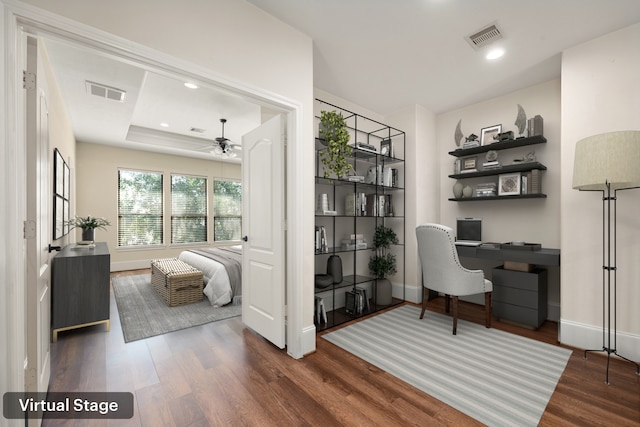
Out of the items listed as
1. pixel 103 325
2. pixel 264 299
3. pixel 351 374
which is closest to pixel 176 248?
pixel 103 325

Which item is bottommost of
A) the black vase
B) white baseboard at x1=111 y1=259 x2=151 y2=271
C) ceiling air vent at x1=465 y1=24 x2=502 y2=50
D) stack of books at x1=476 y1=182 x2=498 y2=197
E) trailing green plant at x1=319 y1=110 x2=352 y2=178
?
white baseboard at x1=111 y1=259 x2=151 y2=271

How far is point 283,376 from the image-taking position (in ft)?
6.93

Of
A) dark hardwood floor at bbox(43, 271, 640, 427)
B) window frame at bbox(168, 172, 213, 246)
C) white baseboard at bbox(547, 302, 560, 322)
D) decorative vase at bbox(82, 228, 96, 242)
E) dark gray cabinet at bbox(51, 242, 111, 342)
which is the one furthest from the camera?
window frame at bbox(168, 172, 213, 246)

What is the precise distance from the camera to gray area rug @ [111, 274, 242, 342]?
2.96 metres

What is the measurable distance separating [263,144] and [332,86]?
4.63 feet

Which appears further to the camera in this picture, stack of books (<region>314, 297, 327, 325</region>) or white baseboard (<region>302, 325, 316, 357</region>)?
stack of books (<region>314, 297, 327, 325</region>)

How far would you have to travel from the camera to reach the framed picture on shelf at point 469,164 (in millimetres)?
3781

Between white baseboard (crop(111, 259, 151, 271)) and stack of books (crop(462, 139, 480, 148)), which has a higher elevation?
stack of books (crop(462, 139, 480, 148))

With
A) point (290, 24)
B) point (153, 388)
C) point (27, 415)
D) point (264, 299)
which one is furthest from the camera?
point (264, 299)

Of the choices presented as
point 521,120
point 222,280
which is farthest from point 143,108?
point 521,120

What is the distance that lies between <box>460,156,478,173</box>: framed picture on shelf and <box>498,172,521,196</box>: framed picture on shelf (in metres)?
0.34

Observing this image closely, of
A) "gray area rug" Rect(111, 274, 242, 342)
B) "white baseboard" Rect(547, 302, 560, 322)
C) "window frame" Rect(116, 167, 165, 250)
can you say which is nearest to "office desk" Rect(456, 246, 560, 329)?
"white baseboard" Rect(547, 302, 560, 322)

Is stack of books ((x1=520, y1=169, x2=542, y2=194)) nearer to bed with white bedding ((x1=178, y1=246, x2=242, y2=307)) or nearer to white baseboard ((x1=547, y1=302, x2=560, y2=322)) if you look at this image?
white baseboard ((x1=547, y1=302, x2=560, y2=322))

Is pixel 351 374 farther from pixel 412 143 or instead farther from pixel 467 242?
pixel 412 143
